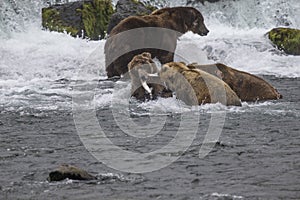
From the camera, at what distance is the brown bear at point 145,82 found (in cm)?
1123

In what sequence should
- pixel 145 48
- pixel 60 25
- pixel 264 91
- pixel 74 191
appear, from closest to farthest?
pixel 74 191
pixel 264 91
pixel 145 48
pixel 60 25

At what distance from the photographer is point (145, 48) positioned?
1443 centimetres

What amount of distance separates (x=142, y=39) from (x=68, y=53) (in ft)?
12.6

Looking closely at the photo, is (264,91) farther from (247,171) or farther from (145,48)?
(247,171)

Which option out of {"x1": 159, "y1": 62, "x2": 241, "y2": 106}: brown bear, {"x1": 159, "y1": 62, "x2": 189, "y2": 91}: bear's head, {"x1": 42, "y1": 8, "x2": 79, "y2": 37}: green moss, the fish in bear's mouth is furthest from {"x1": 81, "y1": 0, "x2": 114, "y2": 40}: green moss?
{"x1": 159, "y1": 62, "x2": 241, "y2": 106}: brown bear

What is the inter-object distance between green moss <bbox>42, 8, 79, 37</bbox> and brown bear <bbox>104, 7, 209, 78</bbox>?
564 cm

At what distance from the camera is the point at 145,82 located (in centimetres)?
1135

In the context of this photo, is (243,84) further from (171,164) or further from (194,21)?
(194,21)

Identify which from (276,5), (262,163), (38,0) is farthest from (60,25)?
(262,163)

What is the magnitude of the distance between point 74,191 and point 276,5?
2077 cm

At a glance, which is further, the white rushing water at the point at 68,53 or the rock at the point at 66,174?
the white rushing water at the point at 68,53

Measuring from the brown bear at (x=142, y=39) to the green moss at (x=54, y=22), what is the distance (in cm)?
564

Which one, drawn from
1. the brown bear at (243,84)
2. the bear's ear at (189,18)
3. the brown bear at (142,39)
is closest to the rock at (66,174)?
the brown bear at (243,84)

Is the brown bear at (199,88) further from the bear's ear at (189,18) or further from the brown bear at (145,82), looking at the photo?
the bear's ear at (189,18)
